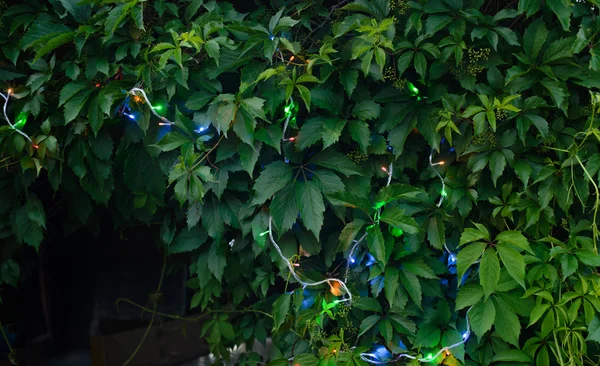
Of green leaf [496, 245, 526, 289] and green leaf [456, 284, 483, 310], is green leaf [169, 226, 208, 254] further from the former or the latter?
green leaf [496, 245, 526, 289]

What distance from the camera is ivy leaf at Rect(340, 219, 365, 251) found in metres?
1.74

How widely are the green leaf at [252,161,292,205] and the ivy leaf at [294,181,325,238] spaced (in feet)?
0.20

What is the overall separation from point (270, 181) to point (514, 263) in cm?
65

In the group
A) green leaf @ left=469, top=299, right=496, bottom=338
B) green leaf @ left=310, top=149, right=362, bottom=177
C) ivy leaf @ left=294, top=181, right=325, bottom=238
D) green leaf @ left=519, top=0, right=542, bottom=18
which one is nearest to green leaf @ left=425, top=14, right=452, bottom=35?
green leaf @ left=519, top=0, right=542, bottom=18

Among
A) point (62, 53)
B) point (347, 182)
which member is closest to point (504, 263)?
point (347, 182)

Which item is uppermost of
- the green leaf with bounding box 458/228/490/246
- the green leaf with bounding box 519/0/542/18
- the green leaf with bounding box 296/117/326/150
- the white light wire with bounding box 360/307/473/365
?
the green leaf with bounding box 519/0/542/18

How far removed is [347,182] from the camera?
5.92ft

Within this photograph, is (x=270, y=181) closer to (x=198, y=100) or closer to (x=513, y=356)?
(x=198, y=100)

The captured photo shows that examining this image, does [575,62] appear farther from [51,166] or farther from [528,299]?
[51,166]

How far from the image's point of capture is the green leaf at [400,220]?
1.67 metres

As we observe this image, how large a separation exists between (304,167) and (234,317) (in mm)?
783

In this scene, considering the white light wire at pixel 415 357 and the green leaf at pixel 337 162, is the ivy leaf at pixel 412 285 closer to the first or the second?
the white light wire at pixel 415 357

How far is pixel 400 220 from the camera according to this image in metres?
1.68

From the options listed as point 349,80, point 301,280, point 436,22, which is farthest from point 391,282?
point 436,22
